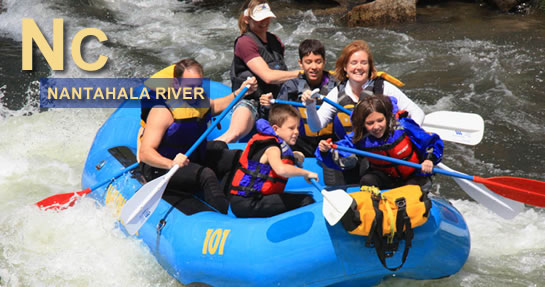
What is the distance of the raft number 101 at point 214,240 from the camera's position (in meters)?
3.22

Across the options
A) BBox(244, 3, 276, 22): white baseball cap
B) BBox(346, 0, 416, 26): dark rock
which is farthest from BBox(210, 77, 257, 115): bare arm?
BBox(346, 0, 416, 26): dark rock

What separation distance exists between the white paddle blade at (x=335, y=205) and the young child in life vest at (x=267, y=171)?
1.14ft

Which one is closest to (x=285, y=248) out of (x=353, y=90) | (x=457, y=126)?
(x=353, y=90)

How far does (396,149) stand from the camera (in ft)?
10.6

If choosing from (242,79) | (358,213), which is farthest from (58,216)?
(358,213)

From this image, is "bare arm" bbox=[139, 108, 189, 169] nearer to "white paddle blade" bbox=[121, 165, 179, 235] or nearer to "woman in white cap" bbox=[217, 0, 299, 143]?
"white paddle blade" bbox=[121, 165, 179, 235]

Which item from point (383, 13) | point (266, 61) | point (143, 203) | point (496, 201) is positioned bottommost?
point (143, 203)

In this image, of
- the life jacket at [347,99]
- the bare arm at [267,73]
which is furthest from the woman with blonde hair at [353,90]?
the bare arm at [267,73]

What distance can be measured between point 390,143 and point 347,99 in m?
0.51

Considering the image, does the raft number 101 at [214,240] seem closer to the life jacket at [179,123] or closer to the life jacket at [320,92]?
the life jacket at [179,123]

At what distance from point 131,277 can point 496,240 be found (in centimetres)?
227

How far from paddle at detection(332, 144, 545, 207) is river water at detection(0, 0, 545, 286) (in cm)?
70

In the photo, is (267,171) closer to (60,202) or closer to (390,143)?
(390,143)

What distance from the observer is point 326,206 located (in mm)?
2914
